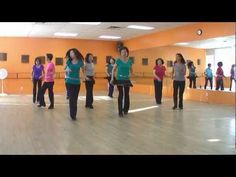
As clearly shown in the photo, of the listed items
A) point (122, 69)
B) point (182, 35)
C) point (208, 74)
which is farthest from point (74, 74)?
point (182, 35)

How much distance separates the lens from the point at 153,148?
493cm

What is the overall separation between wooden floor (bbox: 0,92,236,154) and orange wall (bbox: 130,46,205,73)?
517 cm

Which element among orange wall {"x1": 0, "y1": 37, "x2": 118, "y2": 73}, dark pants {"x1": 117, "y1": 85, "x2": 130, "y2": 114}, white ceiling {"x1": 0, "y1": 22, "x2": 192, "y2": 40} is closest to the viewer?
dark pants {"x1": 117, "y1": 85, "x2": 130, "y2": 114}

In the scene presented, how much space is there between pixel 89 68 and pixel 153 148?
5.30 meters

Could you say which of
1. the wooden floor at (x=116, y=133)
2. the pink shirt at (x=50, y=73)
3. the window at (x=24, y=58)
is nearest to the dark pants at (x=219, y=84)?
the wooden floor at (x=116, y=133)

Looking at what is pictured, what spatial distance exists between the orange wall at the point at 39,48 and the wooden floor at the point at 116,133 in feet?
32.9

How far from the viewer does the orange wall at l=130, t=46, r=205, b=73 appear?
45.4 feet

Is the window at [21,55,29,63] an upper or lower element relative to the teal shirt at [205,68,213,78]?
upper

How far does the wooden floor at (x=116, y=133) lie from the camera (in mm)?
4875

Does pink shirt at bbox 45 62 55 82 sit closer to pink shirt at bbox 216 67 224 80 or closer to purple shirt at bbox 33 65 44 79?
→ purple shirt at bbox 33 65 44 79

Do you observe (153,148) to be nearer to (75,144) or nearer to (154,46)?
(75,144)

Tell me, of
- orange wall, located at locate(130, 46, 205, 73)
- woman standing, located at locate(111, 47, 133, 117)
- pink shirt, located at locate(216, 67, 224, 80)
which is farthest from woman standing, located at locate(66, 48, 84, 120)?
orange wall, located at locate(130, 46, 205, 73)

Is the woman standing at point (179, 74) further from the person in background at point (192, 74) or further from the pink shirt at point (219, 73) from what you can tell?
the person in background at point (192, 74)

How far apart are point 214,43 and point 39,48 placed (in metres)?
9.80
